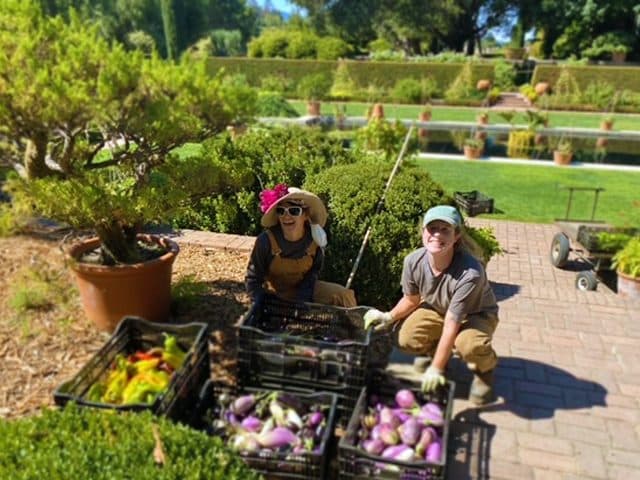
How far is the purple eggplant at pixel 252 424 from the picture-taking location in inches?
105

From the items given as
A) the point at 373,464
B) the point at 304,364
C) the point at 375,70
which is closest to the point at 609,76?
the point at 375,70

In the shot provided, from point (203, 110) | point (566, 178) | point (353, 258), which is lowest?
point (566, 178)

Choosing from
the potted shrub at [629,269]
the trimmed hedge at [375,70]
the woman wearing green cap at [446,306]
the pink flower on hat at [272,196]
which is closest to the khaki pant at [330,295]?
the woman wearing green cap at [446,306]

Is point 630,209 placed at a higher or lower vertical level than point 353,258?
lower

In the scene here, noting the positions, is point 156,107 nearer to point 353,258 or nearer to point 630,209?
point 353,258

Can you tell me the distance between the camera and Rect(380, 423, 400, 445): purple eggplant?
2623 mm

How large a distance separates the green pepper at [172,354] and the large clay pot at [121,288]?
0.52 meters

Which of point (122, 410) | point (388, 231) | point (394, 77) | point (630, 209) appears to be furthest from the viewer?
point (394, 77)

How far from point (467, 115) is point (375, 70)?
26.1 feet

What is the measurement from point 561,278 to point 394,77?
25161 millimetres

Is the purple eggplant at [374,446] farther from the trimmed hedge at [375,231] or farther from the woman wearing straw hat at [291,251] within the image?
the trimmed hedge at [375,231]

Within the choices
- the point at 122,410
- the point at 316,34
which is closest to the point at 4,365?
the point at 122,410

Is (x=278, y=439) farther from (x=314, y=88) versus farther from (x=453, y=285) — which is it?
(x=314, y=88)

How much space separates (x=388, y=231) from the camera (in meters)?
4.81
